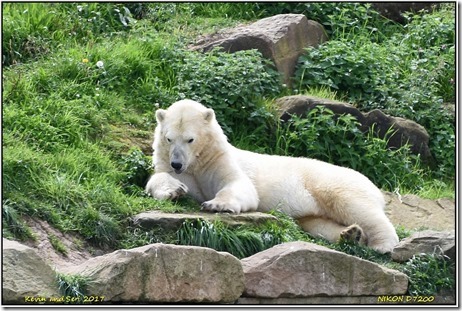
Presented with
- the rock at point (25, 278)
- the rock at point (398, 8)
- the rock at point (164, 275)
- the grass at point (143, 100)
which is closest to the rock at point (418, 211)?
the grass at point (143, 100)

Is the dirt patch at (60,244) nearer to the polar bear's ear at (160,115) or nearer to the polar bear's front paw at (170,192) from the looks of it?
the polar bear's front paw at (170,192)

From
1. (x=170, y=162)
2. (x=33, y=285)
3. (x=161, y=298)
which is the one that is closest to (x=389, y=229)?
(x=170, y=162)

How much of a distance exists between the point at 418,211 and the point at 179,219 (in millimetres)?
2801

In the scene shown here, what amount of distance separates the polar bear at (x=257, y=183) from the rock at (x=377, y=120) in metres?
1.41

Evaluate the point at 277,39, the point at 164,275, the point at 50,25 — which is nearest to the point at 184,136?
the point at 164,275

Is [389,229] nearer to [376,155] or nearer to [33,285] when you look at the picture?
[376,155]

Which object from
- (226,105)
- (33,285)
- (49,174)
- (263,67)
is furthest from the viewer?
(263,67)

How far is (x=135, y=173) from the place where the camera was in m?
9.33

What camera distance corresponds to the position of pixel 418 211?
390 inches

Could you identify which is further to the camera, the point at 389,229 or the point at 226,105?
the point at 226,105

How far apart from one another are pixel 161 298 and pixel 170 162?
2026 mm

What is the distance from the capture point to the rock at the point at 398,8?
13.2 m

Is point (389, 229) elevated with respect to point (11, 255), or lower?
lower

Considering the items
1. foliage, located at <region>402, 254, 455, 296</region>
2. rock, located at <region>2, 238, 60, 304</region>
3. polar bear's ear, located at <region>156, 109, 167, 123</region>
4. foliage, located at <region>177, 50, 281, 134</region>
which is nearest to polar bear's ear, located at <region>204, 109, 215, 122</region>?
polar bear's ear, located at <region>156, 109, 167, 123</region>
